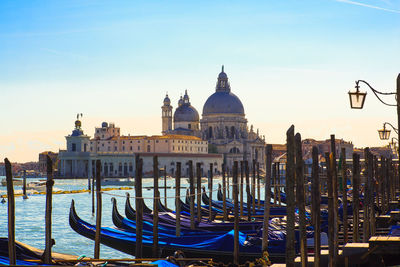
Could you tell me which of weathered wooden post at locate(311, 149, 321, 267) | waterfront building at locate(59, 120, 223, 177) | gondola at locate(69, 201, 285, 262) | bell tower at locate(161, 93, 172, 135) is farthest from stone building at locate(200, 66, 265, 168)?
weathered wooden post at locate(311, 149, 321, 267)

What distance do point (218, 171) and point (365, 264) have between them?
66.6 metres

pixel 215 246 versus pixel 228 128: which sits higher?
pixel 228 128

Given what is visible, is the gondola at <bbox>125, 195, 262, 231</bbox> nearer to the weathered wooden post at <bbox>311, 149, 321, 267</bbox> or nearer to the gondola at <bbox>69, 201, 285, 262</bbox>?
the gondola at <bbox>69, 201, 285, 262</bbox>

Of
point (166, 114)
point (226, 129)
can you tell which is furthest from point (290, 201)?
point (166, 114)

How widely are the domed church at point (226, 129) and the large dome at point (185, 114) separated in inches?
12.8

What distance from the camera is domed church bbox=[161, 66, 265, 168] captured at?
77.6 m

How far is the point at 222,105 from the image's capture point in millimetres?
77562

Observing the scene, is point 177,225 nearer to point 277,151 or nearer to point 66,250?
point 66,250

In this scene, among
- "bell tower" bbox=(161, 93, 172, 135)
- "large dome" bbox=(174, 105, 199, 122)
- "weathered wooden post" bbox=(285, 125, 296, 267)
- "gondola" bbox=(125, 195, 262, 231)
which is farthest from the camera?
"bell tower" bbox=(161, 93, 172, 135)

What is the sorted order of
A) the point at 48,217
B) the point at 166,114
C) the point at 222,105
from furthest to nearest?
the point at 166,114 < the point at 222,105 < the point at 48,217

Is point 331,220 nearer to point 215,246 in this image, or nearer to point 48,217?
point 215,246

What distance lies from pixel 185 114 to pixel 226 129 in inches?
258

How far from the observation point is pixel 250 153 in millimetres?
77875

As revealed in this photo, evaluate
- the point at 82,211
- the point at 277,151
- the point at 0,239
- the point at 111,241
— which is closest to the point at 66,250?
the point at 111,241
